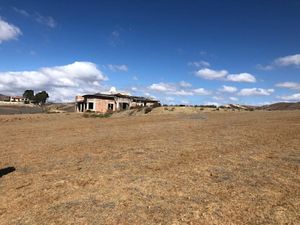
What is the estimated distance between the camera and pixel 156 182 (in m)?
9.25

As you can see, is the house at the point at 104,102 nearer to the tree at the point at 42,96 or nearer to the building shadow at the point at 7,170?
the building shadow at the point at 7,170

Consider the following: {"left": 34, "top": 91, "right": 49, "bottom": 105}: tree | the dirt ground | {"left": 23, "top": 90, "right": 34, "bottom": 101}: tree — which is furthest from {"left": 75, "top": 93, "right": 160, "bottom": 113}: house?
{"left": 23, "top": 90, "right": 34, "bottom": 101}: tree

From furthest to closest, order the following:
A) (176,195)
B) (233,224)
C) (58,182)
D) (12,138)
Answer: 1. (12,138)
2. (58,182)
3. (176,195)
4. (233,224)

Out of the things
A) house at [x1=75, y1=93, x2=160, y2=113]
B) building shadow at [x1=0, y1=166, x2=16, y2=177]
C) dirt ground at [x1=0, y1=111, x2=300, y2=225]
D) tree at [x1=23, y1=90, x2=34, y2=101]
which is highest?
tree at [x1=23, y1=90, x2=34, y2=101]

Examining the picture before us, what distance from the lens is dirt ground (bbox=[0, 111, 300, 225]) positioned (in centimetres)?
702

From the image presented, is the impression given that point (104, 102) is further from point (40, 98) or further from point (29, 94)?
point (29, 94)

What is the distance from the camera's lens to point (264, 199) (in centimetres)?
764

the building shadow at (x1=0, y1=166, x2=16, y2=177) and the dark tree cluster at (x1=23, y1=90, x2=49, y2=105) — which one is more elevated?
the dark tree cluster at (x1=23, y1=90, x2=49, y2=105)

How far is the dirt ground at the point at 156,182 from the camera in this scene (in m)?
7.02

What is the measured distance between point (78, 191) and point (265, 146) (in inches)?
346

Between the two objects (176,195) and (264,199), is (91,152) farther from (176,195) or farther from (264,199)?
(264,199)

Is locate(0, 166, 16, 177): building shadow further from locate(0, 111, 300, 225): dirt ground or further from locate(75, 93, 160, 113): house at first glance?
locate(75, 93, 160, 113): house

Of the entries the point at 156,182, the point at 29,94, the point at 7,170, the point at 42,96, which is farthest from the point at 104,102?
the point at 29,94

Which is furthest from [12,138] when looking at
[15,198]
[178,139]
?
[15,198]
